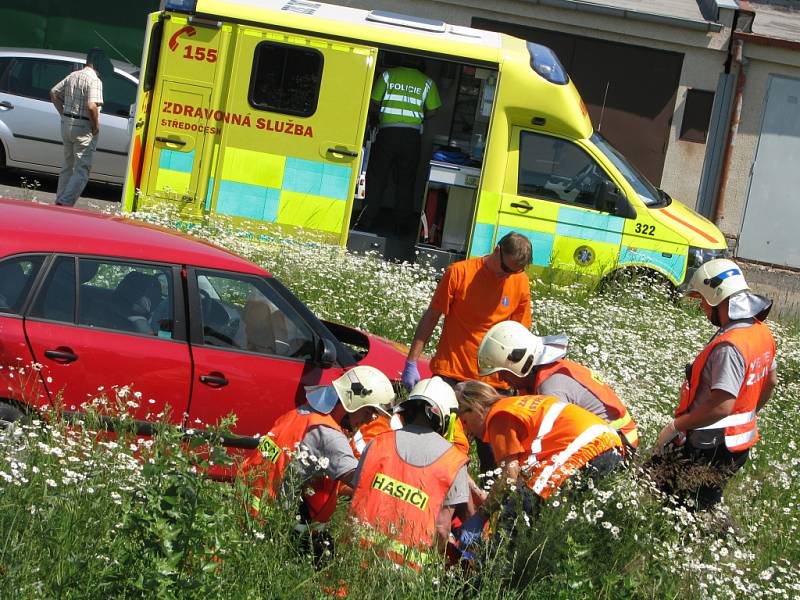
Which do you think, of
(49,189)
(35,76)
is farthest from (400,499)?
(49,189)

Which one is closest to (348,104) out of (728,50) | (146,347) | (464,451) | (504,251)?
(504,251)

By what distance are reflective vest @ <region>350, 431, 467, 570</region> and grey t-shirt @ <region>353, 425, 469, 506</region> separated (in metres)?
0.02

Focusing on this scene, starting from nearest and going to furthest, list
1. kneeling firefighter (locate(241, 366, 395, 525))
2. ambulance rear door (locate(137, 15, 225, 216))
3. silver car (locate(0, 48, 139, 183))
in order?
1. kneeling firefighter (locate(241, 366, 395, 525))
2. ambulance rear door (locate(137, 15, 225, 216))
3. silver car (locate(0, 48, 139, 183))

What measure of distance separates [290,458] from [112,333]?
1546 millimetres

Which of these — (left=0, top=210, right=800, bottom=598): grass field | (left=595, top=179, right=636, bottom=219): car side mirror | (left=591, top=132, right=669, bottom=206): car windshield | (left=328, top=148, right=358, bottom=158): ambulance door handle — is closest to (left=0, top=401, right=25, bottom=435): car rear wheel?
(left=0, top=210, right=800, bottom=598): grass field

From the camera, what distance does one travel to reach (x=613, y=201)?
36.3 feet

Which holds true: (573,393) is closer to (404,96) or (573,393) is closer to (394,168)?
(404,96)

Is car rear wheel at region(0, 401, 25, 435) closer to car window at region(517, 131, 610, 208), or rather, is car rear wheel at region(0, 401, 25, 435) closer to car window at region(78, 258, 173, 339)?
car window at region(78, 258, 173, 339)

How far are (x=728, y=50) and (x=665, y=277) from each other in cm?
642

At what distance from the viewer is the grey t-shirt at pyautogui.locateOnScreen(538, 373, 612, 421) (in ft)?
17.7

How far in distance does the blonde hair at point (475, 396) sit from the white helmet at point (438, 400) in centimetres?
30

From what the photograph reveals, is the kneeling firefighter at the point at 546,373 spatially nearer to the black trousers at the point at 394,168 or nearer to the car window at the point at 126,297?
the car window at the point at 126,297

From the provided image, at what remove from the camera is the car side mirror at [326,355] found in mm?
6250

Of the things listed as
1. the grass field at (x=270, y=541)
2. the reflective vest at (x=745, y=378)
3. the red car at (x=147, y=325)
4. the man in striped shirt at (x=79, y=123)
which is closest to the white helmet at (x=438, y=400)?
the grass field at (x=270, y=541)
